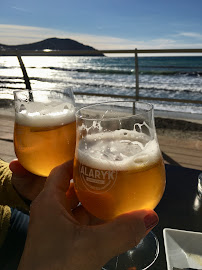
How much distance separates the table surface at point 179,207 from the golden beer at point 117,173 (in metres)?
0.21

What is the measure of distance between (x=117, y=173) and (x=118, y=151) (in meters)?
0.06

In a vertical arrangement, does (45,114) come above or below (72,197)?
above

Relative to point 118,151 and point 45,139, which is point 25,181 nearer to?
point 45,139

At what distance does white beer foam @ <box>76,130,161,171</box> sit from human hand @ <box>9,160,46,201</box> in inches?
16.3

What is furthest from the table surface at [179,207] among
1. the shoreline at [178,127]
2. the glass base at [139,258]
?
the shoreline at [178,127]

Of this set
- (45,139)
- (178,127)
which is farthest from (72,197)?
(178,127)

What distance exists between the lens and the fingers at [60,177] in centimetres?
62

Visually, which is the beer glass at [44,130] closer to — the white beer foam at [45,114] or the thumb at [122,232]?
the white beer foam at [45,114]

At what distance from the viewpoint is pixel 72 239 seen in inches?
20.0

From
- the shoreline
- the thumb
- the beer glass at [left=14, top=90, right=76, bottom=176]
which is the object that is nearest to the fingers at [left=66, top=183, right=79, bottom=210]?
the beer glass at [left=14, top=90, right=76, bottom=176]

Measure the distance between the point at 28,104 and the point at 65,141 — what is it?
7.1 inches

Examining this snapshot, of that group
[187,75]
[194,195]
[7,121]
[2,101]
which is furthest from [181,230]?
[187,75]

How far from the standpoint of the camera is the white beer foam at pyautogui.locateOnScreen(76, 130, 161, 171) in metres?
0.59

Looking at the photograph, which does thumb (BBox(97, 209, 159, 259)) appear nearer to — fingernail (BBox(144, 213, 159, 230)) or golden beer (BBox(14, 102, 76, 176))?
fingernail (BBox(144, 213, 159, 230))
